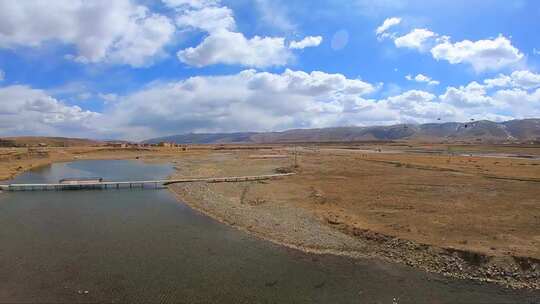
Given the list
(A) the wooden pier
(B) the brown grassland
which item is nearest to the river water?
(B) the brown grassland

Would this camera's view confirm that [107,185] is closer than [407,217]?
No

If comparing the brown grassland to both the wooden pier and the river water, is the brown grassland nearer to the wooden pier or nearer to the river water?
the river water

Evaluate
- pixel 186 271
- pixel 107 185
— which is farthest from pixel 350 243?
pixel 107 185

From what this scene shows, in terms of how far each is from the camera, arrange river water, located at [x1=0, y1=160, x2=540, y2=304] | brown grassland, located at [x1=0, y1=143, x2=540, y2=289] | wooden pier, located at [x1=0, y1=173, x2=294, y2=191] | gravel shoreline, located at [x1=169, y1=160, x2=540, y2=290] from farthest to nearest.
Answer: wooden pier, located at [x1=0, y1=173, x2=294, y2=191] → brown grassland, located at [x1=0, y1=143, x2=540, y2=289] → gravel shoreline, located at [x1=169, y1=160, x2=540, y2=290] → river water, located at [x1=0, y1=160, x2=540, y2=304]

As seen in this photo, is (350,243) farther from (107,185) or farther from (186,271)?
(107,185)

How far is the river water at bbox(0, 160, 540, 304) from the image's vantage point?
45.3ft

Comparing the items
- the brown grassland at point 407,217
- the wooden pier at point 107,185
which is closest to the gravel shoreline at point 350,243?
the brown grassland at point 407,217

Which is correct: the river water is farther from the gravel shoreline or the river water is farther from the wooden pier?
the wooden pier

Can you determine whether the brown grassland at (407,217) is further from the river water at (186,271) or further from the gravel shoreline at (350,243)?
the river water at (186,271)

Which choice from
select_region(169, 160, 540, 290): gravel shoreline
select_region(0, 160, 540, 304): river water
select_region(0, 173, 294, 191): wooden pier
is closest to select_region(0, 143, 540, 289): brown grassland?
select_region(169, 160, 540, 290): gravel shoreline

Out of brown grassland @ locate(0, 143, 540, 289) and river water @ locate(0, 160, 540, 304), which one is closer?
river water @ locate(0, 160, 540, 304)

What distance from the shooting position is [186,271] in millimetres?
16266

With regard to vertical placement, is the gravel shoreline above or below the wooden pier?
below

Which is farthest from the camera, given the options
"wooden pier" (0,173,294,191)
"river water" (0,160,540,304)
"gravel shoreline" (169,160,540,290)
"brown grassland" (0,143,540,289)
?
"wooden pier" (0,173,294,191)
